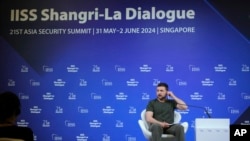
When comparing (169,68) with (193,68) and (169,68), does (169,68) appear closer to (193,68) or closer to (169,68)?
(169,68)

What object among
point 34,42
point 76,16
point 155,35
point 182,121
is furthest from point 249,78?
point 34,42

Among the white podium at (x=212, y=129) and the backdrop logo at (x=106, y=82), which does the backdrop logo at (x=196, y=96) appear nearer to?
the white podium at (x=212, y=129)

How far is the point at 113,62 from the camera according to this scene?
19.6ft

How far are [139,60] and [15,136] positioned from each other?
3.95 meters

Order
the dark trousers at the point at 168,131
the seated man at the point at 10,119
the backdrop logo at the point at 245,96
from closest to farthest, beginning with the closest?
the seated man at the point at 10,119 < the dark trousers at the point at 168,131 < the backdrop logo at the point at 245,96

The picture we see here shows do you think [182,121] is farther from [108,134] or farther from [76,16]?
[76,16]

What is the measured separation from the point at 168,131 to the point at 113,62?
4.79 feet

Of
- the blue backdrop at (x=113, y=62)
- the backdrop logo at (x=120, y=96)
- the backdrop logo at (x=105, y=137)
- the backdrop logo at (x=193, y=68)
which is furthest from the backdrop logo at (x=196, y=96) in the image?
the backdrop logo at (x=105, y=137)

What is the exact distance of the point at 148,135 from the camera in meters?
5.12

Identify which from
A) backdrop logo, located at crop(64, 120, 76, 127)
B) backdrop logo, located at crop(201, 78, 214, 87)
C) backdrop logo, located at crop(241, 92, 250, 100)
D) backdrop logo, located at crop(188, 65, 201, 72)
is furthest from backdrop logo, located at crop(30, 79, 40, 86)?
backdrop logo, located at crop(241, 92, 250, 100)

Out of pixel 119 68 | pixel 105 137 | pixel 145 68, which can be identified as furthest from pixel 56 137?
pixel 145 68

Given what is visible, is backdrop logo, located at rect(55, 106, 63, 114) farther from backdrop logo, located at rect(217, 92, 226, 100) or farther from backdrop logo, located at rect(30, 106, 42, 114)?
backdrop logo, located at rect(217, 92, 226, 100)

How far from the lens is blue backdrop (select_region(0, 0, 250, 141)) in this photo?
227 inches

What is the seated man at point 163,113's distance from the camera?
16.7 feet
